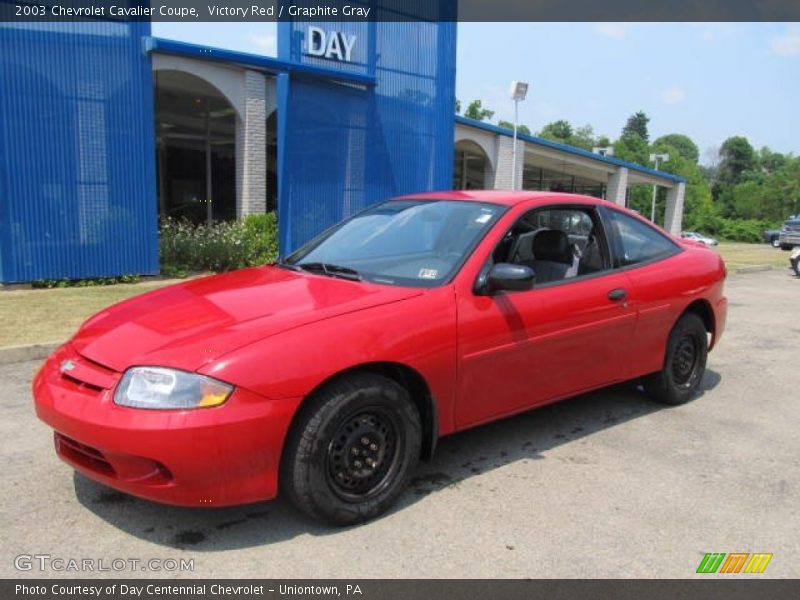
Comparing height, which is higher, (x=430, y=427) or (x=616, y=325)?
(x=616, y=325)

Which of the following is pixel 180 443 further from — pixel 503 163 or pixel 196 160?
pixel 196 160

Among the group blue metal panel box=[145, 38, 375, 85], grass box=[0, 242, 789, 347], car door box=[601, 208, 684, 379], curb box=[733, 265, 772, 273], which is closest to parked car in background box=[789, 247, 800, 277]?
curb box=[733, 265, 772, 273]

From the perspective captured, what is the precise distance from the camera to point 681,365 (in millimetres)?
5121

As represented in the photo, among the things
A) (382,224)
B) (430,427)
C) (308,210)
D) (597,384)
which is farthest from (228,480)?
(308,210)

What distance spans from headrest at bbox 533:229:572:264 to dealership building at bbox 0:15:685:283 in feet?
28.0

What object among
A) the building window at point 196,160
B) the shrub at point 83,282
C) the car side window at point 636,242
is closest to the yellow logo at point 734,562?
the car side window at point 636,242

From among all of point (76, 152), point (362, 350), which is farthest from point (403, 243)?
point (76, 152)

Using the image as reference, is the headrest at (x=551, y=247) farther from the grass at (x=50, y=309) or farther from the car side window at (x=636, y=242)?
the grass at (x=50, y=309)

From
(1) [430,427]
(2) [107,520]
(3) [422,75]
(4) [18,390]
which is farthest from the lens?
(3) [422,75]

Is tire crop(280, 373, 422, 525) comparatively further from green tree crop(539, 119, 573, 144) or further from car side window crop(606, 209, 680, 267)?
green tree crop(539, 119, 573, 144)

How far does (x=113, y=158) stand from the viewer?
1080 cm

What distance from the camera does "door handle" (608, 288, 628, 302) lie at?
4359mm

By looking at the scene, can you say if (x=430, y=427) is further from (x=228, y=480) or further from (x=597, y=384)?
(x=597, y=384)

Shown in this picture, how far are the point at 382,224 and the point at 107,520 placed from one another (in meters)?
2.34
